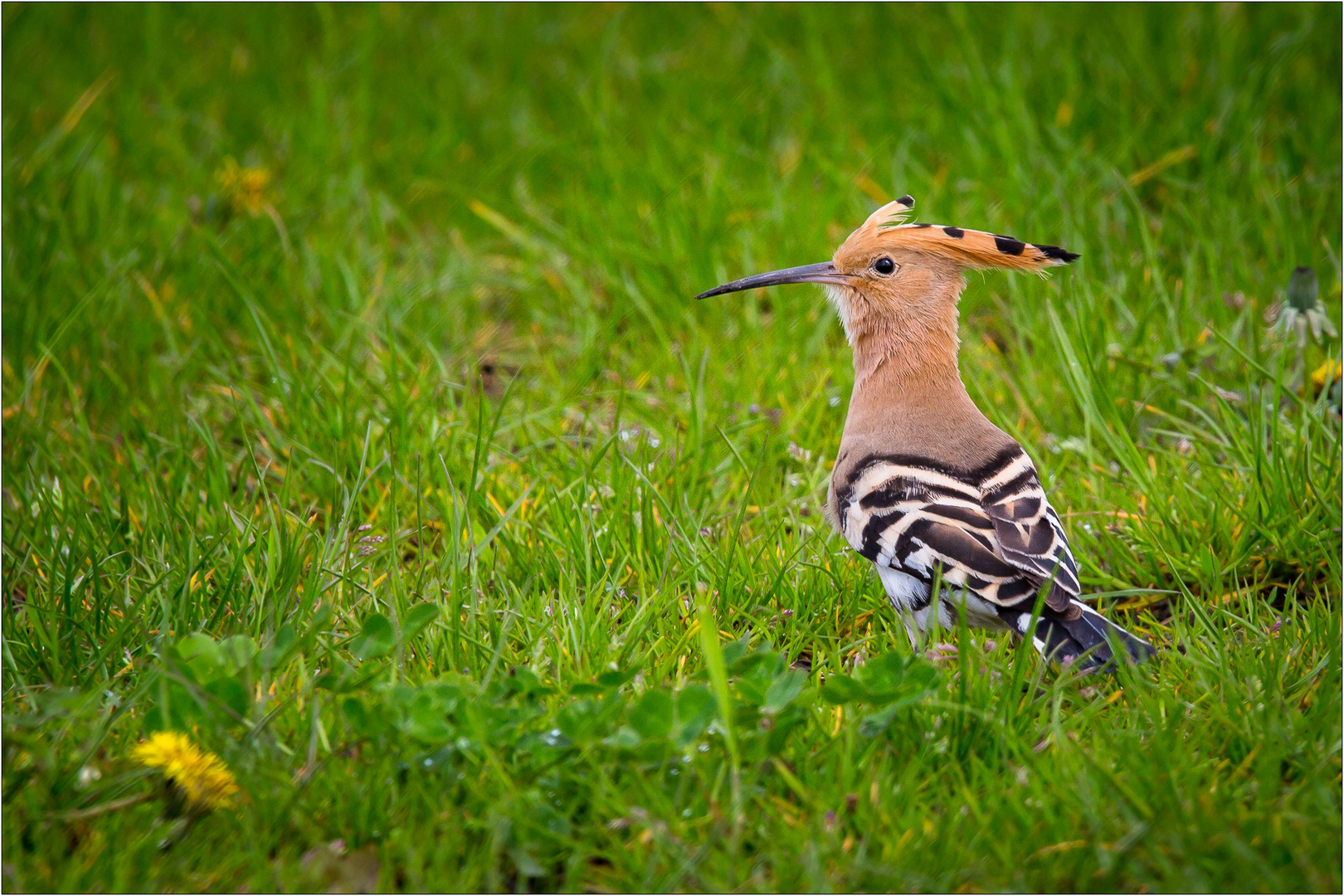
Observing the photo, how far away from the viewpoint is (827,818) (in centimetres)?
186

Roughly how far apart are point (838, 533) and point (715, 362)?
1.15m

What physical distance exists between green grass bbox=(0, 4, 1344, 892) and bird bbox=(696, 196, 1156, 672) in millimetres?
110

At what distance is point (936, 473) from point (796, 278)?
78 cm

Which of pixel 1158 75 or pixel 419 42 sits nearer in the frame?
pixel 1158 75

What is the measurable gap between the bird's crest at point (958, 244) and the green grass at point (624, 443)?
1.45ft

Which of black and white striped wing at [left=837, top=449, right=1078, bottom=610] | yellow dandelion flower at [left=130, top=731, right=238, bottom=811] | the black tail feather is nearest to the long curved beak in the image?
black and white striped wing at [left=837, top=449, right=1078, bottom=610]

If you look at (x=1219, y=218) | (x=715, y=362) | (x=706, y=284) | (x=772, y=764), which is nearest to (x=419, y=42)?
(x=706, y=284)

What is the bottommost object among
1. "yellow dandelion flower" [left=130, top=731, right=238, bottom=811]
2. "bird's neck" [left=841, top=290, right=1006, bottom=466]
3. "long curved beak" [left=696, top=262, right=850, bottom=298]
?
"yellow dandelion flower" [left=130, top=731, right=238, bottom=811]

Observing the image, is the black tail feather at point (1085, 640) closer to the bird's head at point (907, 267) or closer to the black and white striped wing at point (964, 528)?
the black and white striped wing at point (964, 528)

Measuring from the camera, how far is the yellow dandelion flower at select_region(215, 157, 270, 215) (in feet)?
14.6

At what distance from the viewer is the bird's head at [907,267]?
284cm

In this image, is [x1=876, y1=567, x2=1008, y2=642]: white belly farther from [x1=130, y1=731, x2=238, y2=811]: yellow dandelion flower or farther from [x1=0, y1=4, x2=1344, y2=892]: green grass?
[x1=130, y1=731, x2=238, y2=811]: yellow dandelion flower

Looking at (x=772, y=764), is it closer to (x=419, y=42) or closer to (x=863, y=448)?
(x=863, y=448)

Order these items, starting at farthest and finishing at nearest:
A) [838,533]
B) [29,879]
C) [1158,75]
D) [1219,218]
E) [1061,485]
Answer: [1158,75], [1219,218], [1061,485], [838,533], [29,879]
